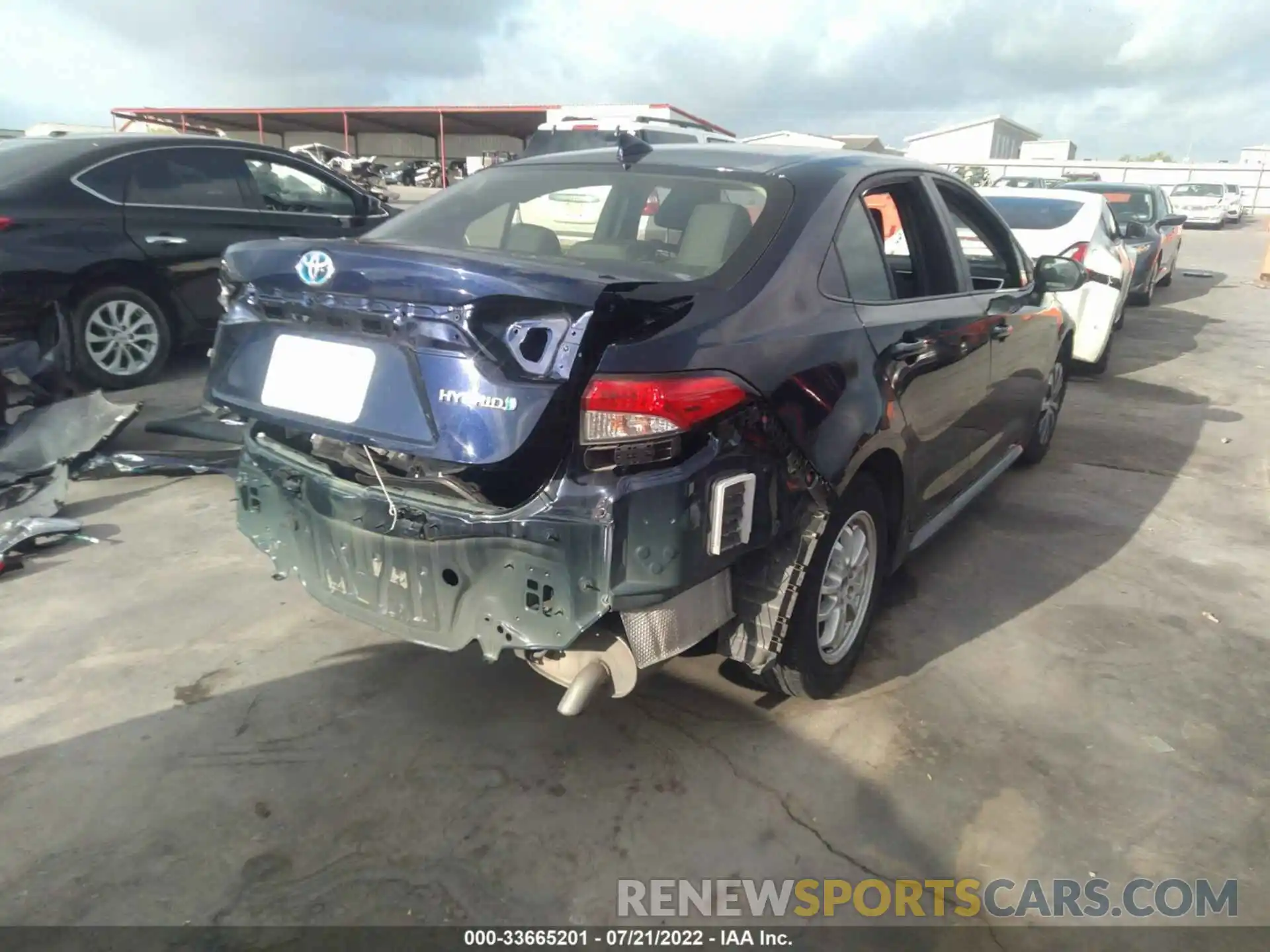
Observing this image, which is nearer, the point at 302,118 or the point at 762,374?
the point at 762,374

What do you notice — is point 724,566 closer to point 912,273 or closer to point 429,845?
point 429,845

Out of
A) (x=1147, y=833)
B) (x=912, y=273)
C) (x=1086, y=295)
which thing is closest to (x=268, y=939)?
(x=1147, y=833)

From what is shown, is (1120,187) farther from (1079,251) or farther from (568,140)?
(568,140)

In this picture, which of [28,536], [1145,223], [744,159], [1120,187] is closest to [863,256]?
[744,159]

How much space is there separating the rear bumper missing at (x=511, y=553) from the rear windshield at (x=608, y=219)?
619 mm

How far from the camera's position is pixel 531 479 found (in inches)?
88.3

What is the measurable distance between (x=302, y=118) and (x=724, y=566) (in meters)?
41.7

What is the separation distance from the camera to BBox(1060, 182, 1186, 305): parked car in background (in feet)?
39.7

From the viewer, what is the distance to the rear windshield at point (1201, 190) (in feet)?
111

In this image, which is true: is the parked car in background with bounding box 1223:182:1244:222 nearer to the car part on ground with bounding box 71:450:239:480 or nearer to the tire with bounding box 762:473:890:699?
the tire with bounding box 762:473:890:699

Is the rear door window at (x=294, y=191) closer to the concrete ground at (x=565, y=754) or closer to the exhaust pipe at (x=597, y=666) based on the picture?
the concrete ground at (x=565, y=754)

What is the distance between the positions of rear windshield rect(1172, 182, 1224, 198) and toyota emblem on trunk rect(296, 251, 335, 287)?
3904 centimetres

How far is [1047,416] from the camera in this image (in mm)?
5672

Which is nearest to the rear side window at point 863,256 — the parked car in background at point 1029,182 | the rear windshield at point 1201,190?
the parked car in background at point 1029,182
